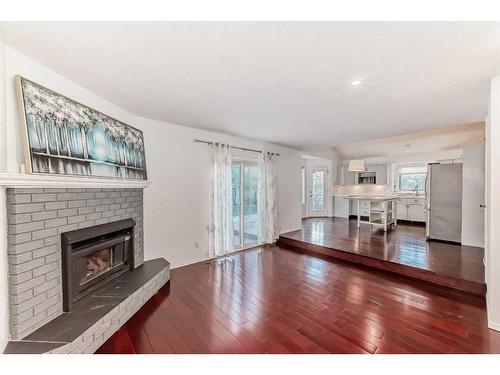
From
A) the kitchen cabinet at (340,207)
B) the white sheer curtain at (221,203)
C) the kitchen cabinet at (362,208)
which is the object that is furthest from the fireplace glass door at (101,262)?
the kitchen cabinet at (362,208)

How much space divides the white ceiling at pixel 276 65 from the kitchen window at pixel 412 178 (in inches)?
171

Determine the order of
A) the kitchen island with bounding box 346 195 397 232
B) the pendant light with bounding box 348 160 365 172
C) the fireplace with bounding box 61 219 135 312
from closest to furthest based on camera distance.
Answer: the fireplace with bounding box 61 219 135 312 < the kitchen island with bounding box 346 195 397 232 < the pendant light with bounding box 348 160 365 172

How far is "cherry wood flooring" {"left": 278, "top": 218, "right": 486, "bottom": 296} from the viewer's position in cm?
285

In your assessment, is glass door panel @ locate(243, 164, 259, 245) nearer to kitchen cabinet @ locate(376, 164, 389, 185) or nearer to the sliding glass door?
the sliding glass door

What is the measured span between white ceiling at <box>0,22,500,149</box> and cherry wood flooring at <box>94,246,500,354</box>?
2.31 m

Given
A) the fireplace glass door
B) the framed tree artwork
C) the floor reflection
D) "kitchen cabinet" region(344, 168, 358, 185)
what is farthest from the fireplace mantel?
"kitchen cabinet" region(344, 168, 358, 185)

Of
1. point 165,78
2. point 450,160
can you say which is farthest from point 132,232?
point 450,160

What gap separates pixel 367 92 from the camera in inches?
89.5

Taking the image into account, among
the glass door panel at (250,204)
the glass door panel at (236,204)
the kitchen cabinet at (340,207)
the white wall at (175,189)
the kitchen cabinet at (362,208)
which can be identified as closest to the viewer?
the white wall at (175,189)

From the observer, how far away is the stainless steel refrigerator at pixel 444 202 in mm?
4508

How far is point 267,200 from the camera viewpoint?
4.82m

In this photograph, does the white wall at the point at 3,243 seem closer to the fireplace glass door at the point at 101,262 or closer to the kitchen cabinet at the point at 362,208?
the fireplace glass door at the point at 101,262
